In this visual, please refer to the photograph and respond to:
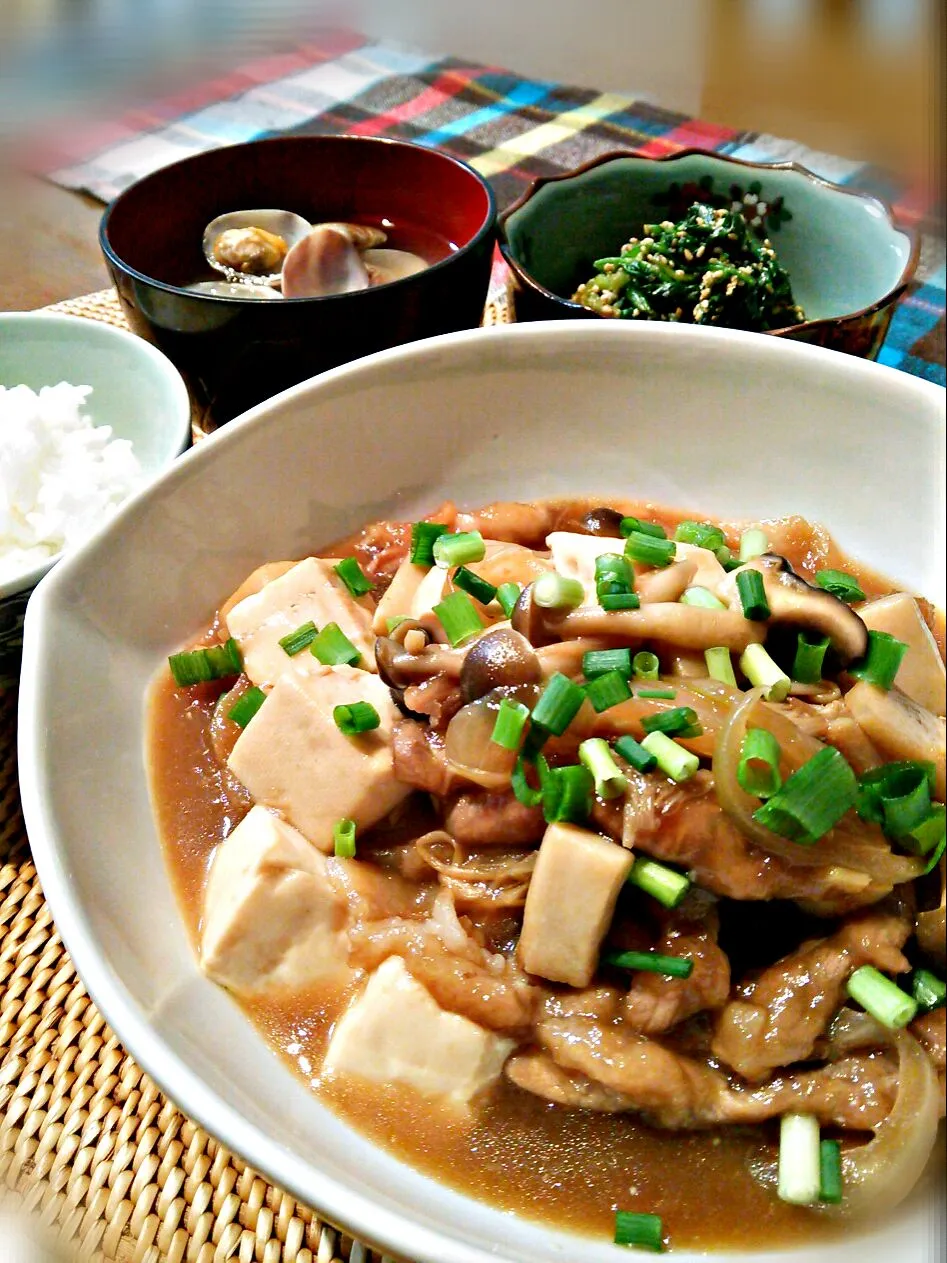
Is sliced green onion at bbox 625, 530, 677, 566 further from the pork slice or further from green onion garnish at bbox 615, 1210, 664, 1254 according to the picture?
green onion garnish at bbox 615, 1210, 664, 1254

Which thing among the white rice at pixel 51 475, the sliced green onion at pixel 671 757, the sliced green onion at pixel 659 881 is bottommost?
the white rice at pixel 51 475

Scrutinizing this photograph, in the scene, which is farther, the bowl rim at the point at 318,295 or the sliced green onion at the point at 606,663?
the bowl rim at the point at 318,295

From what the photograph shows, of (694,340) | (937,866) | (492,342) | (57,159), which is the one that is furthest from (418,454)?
(937,866)

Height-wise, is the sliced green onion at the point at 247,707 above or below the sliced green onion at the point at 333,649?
below

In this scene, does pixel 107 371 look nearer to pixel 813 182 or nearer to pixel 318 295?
pixel 318 295

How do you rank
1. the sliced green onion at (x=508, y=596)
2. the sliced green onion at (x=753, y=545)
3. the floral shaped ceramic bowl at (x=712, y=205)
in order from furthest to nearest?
the floral shaped ceramic bowl at (x=712, y=205), the sliced green onion at (x=753, y=545), the sliced green onion at (x=508, y=596)

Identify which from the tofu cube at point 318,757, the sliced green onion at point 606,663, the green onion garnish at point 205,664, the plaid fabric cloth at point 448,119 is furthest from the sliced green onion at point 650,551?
the plaid fabric cloth at point 448,119

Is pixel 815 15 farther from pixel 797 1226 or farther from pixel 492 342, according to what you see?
pixel 492 342

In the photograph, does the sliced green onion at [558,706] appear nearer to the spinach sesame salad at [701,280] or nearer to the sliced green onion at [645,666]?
the sliced green onion at [645,666]
